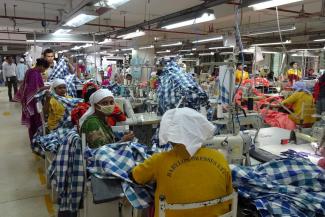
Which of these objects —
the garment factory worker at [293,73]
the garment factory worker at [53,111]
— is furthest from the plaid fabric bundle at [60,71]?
the garment factory worker at [293,73]

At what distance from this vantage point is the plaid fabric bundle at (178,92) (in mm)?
3432

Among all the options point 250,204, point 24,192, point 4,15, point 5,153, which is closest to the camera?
point 250,204

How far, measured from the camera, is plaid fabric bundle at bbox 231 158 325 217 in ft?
5.13

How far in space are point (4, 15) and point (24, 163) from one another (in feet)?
20.9

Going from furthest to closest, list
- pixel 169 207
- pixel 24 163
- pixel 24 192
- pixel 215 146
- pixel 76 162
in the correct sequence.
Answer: pixel 24 163 → pixel 24 192 → pixel 76 162 → pixel 215 146 → pixel 169 207

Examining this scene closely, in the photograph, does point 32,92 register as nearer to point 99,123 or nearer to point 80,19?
point 80,19

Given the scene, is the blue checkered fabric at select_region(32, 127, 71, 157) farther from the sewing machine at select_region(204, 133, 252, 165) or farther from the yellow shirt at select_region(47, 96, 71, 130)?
the sewing machine at select_region(204, 133, 252, 165)

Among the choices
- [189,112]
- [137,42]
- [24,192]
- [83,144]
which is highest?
[137,42]

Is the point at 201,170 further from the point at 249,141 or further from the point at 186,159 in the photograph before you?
the point at 249,141

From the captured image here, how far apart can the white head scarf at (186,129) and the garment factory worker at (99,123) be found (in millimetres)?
1087

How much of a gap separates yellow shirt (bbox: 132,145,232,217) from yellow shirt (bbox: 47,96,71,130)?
2.49m

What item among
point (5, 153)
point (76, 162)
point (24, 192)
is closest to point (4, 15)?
point (5, 153)

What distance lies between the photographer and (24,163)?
450 centimetres

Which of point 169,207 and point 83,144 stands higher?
point 83,144
